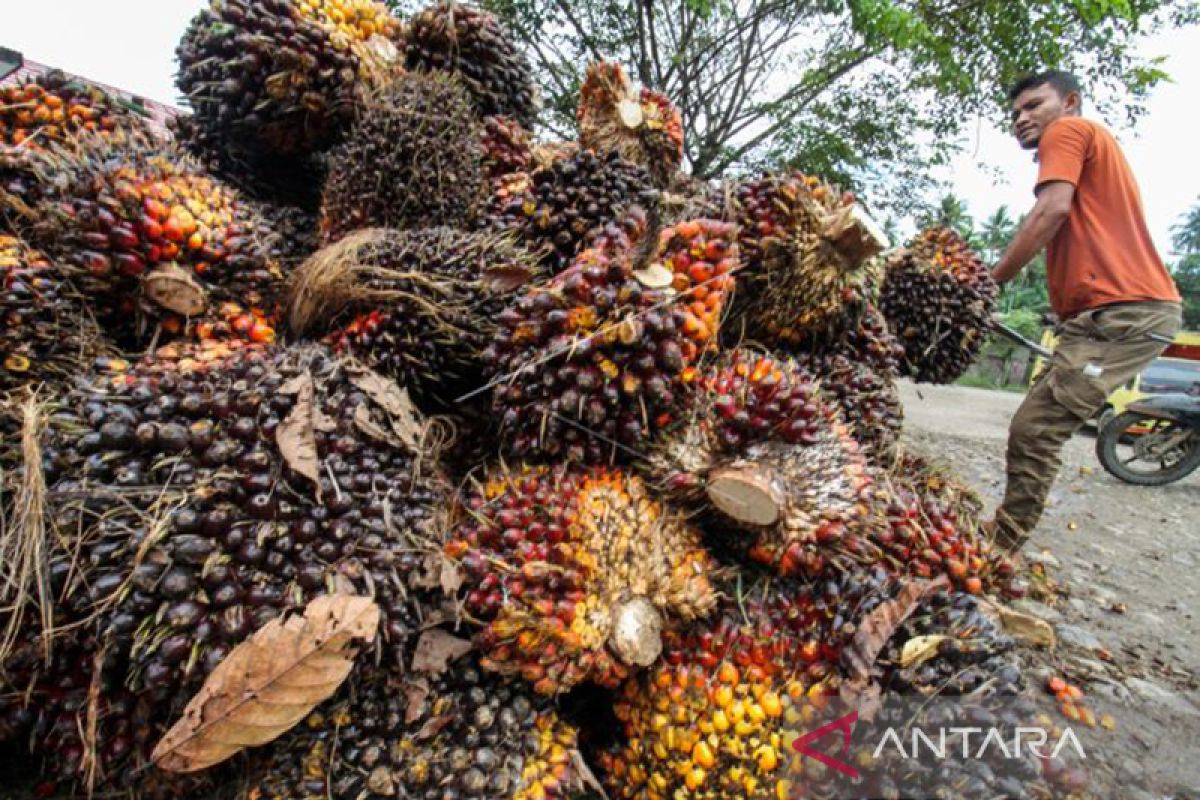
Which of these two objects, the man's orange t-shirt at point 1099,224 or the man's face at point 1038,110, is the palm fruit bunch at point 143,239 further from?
the man's face at point 1038,110

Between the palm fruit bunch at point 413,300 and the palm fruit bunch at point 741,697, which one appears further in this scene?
the palm fruit bunch at point 413,300

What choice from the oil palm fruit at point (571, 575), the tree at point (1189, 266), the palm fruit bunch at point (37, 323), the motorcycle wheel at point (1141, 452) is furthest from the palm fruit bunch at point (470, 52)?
the tree at point (1189, 266)

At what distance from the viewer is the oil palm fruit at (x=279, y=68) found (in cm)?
170

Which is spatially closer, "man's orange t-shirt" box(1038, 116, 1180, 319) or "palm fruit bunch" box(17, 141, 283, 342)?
"palm fruit bunch" box(17, 141, 283, 342)

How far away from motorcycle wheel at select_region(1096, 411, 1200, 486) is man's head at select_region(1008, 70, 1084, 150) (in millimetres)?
4224

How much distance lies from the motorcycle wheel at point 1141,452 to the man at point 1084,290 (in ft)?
12.7

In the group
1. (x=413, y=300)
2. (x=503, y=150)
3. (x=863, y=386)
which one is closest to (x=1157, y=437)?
(x=863, y=386)

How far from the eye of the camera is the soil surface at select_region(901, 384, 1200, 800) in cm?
139

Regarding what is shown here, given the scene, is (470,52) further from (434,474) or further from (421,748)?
(421,748)

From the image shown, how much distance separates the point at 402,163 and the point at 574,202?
457 millimetres

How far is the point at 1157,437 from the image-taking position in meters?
6.19

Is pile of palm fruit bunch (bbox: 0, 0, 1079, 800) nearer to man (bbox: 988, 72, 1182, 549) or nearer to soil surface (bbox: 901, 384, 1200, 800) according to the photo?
soil surface (bbox: 901, 384, 1200, 800)

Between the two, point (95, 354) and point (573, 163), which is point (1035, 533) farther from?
point (95, 354)

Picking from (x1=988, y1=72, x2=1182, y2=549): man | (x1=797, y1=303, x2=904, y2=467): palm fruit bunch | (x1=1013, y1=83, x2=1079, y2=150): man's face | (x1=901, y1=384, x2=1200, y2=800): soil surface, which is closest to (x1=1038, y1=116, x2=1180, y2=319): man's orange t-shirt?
(x1=988, y1=72, x2=1182, y2=549): man
